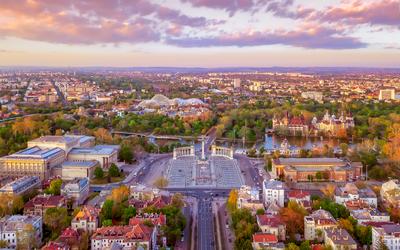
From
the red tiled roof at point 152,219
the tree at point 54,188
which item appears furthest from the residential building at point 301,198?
the tree at point 54,188

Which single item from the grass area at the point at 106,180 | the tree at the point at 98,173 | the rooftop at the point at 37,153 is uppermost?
the rooftop at the point at 37,153

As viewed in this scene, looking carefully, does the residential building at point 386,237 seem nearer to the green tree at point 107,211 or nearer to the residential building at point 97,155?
the green tree at point 107,211

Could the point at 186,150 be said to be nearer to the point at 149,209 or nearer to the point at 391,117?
the point at 149,209

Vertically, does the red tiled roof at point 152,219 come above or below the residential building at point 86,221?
above

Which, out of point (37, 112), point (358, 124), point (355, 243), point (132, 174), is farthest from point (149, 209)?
point (37, 112)

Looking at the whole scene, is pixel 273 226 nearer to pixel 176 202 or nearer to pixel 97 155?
pixel 176 202

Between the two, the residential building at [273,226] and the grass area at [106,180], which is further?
the grass area at [106,180]
